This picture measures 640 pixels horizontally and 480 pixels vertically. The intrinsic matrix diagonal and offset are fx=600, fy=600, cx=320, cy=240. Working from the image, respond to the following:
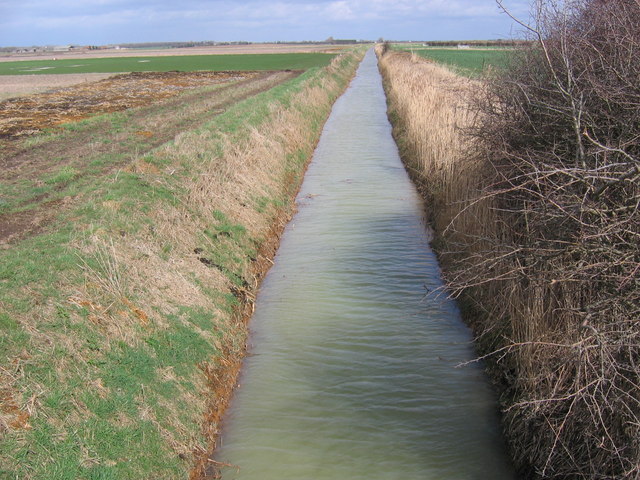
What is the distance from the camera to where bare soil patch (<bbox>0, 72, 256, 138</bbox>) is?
22.7 meters

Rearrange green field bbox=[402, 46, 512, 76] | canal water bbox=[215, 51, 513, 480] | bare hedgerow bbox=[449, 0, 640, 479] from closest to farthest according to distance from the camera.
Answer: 1. bare hedgerow bbox=[449, 0, 640, 479]
2. canal water bbox=[215, 51, 513, 480]
3. green field bbox=[402, 46, 512, 76]

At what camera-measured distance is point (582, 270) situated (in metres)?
4.76

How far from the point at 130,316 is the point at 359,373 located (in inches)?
106

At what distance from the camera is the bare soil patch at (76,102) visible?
74.4 feet

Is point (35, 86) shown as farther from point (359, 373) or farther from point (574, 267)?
point (574, 267)

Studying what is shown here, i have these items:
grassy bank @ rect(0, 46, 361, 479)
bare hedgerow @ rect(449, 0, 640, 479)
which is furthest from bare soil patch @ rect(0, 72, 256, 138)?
bare hedgerow @ rect(449, 0, 640, 479)

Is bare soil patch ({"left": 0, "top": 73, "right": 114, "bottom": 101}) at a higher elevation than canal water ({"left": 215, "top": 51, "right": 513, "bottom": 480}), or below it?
higher

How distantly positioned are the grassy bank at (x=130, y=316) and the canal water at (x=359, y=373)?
0.43m

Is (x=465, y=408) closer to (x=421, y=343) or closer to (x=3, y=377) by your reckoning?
(x=421, y=343)

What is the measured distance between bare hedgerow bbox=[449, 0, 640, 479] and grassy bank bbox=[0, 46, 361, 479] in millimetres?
3084

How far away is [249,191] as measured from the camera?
12031 mm

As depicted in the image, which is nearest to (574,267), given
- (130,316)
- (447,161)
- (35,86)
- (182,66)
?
(130,316)

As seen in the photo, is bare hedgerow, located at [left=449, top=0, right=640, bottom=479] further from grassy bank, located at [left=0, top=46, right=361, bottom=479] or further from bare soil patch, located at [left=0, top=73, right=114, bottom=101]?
bare soil patch, located at [left=0, top=73, right=114, bottom=101]

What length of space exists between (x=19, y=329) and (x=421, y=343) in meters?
4.65
